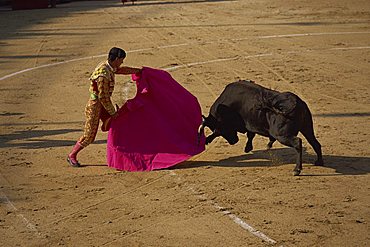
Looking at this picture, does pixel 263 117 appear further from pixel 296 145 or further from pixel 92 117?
pixel 92 117

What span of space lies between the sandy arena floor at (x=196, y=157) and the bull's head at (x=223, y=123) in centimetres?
29

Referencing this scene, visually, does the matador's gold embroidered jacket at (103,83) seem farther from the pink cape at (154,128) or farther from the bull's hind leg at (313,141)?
the bull's hind leg at (313,141)

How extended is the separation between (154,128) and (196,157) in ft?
1.95

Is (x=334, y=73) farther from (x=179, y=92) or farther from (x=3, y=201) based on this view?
(x=3, y=201)

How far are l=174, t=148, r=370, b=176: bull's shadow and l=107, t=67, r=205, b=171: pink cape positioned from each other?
213 millimetres

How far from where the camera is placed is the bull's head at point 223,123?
8500mm

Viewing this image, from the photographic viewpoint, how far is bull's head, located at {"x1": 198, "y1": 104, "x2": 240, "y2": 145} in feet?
27.9

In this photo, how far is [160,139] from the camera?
8.66 meters

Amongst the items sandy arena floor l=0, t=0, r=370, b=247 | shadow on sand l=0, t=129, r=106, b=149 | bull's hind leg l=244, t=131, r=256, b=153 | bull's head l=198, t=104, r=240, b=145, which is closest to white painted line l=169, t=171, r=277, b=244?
sandy arena floor l=0, t=0, r=370, b=247

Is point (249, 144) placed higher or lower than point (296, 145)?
lower

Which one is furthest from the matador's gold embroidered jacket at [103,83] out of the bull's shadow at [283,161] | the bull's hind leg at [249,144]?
the bull's hind leg at [249,144]

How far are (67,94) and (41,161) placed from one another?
3.47 m

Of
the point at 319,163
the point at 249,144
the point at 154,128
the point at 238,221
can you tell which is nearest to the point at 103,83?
the point at 154,128

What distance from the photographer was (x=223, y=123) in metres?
8.55
